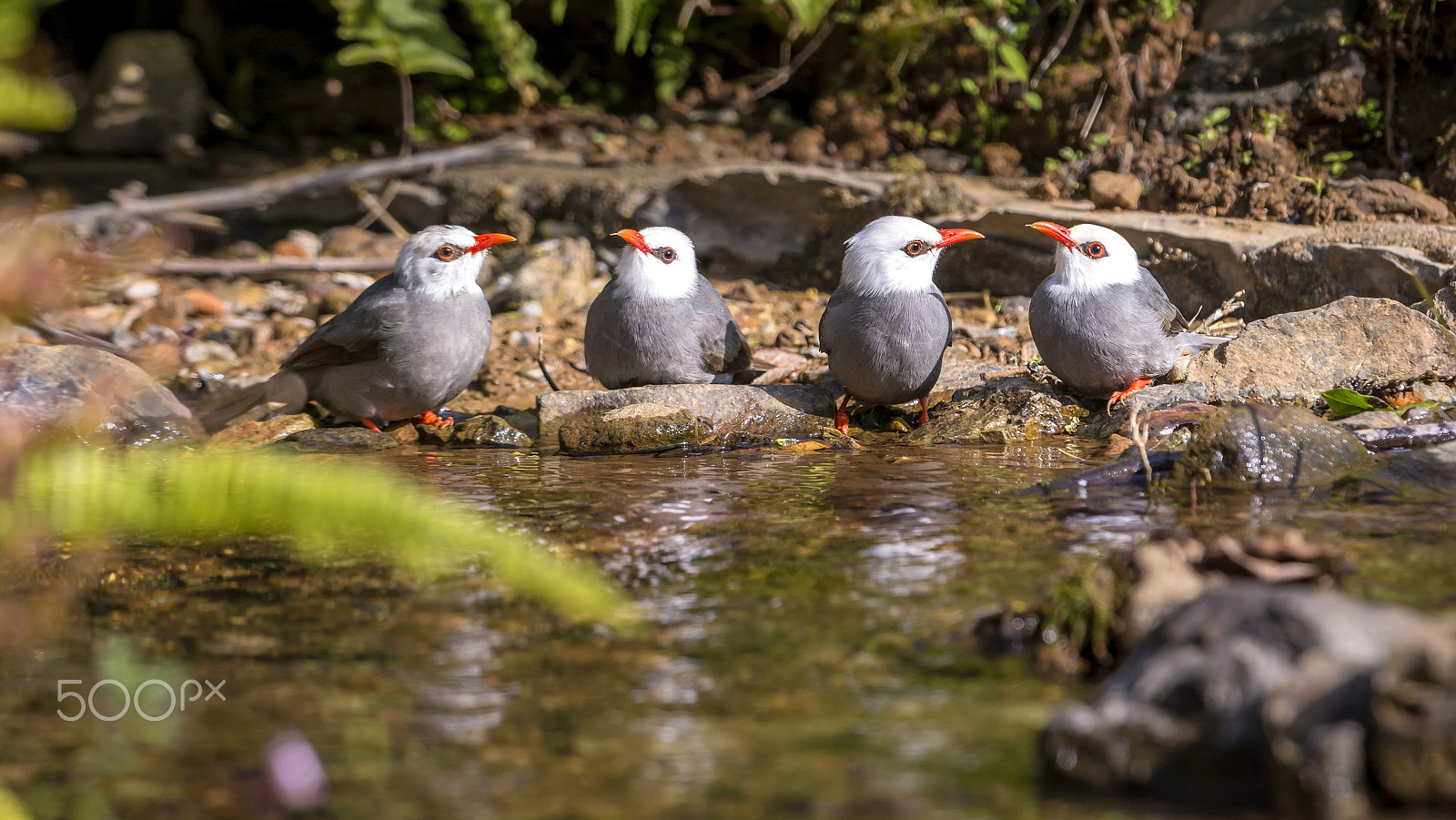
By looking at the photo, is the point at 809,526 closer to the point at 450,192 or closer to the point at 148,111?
the point at 450,192

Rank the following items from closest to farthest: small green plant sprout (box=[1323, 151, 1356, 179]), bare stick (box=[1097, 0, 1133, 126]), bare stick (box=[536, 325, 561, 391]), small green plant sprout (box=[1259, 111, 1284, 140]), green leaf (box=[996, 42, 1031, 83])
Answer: bare stick (box=[536, 325, 561, 391]) → small green plant sprout (box=[1323, 151, 1356, 179]) → small green plant sprout (box=[1259, 111, 1284, 140]) → bare stick (box=[1097, 0, 1133, 126]) → green leaf (box=[996, 42, 1031, 83])

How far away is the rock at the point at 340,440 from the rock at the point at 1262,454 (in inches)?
164

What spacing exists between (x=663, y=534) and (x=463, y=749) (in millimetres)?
1747

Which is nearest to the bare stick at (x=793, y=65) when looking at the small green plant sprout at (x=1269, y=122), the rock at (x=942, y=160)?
the rock at (x=942, y=160)

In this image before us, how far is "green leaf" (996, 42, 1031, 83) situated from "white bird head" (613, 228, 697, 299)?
153 inches

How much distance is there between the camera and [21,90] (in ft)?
8.98

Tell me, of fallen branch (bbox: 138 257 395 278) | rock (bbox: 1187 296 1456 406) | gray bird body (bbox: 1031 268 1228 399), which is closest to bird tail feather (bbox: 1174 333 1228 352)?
gray bird body (bbox: 1031 268 1228 399)

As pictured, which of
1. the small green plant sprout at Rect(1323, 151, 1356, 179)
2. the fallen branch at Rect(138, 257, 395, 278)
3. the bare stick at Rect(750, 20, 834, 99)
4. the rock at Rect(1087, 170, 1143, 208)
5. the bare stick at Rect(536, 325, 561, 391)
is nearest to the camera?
the fallen branch at Rect(138, 257, 395, 278)

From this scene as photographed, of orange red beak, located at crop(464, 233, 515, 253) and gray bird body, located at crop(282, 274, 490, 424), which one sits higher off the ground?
orange red beak, located at crop(464, 233, 515, 253)

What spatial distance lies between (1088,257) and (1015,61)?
3623 millimetres

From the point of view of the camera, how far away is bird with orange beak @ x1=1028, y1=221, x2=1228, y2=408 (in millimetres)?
5863

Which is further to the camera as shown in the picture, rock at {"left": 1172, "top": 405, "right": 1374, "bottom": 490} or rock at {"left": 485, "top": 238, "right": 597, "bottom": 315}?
rock at {"left": 485, "top": 238, "right": 597, "bottom": 315}

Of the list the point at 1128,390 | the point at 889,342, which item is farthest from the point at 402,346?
the point at 1128,390

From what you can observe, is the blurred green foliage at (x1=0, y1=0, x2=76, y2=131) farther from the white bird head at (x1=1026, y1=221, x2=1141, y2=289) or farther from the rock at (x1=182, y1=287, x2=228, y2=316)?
the rock at (x1=182, y1=287, x2=228, y2=316)
